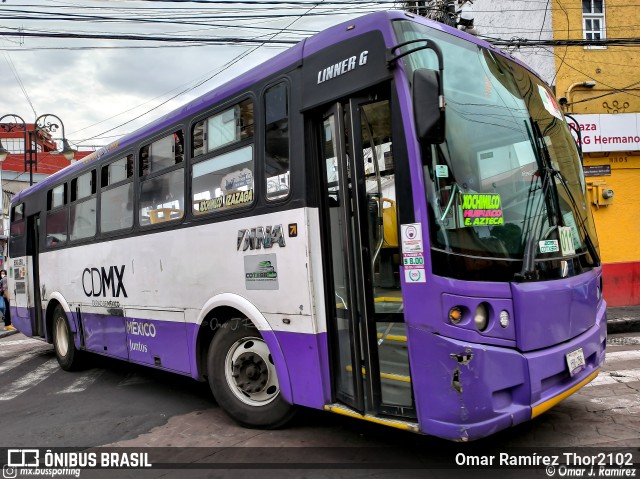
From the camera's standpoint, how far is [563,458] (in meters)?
3.64

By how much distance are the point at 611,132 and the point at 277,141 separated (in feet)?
34.2

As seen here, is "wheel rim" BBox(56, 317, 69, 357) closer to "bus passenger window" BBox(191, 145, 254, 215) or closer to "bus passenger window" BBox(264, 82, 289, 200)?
"bus passenger window" BBox(191, 145, 254, 215)

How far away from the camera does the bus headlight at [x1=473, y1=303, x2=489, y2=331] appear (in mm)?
3162

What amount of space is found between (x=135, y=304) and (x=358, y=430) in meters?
3.03

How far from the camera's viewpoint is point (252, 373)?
14.8ft

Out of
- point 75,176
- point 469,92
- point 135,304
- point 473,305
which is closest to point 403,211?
point 473,305

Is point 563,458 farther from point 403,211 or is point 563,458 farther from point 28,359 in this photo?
point 28,359

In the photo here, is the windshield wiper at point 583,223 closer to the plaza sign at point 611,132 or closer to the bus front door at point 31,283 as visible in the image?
the bus front door at point 31,283

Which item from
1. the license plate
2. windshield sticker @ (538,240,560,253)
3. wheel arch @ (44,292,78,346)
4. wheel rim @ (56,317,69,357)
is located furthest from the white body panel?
the license plate

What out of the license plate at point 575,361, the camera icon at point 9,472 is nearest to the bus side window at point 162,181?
the camera icon at point 9,472

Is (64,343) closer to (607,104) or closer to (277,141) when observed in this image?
(277,141)

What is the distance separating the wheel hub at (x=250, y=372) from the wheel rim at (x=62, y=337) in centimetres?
448

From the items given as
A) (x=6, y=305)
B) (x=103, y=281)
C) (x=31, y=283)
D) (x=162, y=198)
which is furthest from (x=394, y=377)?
(x=6, y=305)

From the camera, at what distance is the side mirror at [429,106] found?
3086mm
